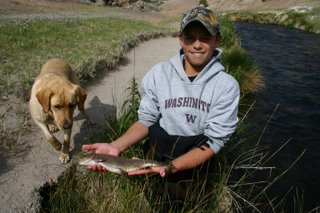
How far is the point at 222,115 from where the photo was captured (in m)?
3.75

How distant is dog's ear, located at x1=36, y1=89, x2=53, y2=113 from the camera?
5.95 metres

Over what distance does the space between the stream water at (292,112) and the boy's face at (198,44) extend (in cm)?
196

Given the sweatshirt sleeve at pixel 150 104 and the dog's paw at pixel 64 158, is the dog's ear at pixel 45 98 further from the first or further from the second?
the sweatshirt sleeve at pixel 150 104

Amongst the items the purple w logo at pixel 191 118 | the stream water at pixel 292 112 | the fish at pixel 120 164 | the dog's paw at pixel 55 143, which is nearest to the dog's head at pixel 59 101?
the dog's paw at pixel 55 143

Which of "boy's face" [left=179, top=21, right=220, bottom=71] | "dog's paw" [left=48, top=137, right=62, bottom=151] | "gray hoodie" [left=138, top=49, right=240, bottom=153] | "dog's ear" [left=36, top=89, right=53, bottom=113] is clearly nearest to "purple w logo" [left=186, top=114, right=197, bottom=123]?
"gray hoodie" [left=138, top=49, right=240, bottom=153]

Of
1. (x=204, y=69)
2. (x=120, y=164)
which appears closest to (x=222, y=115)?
(x=204, y=69)

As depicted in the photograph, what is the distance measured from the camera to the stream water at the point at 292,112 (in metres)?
8.03

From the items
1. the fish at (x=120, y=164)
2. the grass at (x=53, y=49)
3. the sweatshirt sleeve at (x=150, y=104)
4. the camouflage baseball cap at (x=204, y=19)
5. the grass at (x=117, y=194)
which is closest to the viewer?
the fish at (x=120, y=164)

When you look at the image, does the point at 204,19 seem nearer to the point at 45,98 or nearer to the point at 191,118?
the point at 191,118

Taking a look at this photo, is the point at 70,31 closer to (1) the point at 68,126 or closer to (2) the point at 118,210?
(1) the point at 68,126

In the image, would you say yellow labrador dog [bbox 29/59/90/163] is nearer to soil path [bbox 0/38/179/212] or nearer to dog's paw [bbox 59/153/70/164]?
dog's paw [bbox 59/153/70/164]

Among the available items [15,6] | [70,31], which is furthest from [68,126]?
[15,6]

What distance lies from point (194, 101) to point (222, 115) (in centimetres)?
32

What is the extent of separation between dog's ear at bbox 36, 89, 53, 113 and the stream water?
339cm
